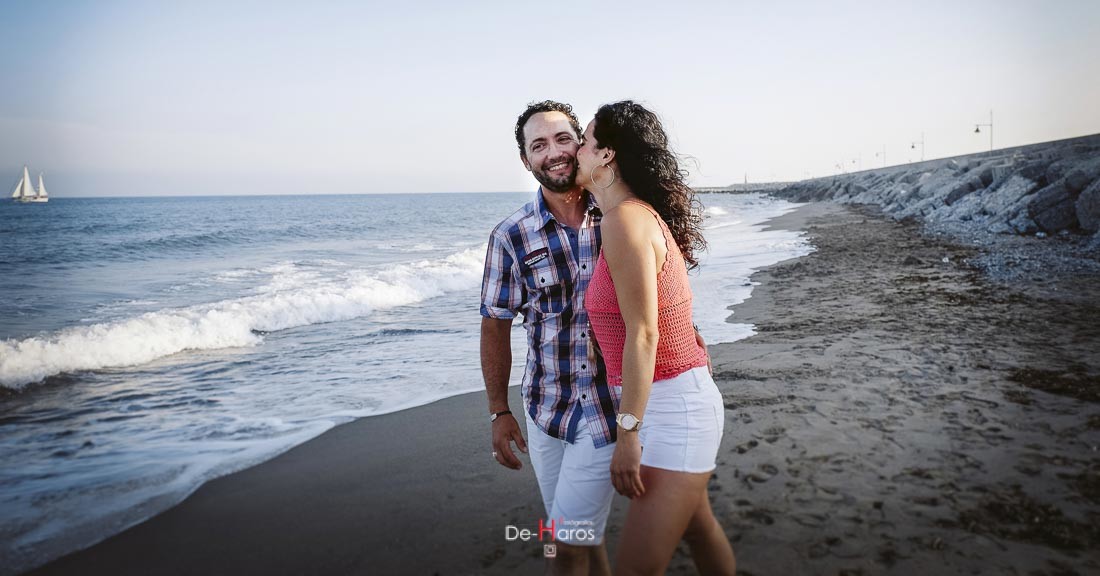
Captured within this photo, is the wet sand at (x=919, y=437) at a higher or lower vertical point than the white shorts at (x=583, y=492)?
lower

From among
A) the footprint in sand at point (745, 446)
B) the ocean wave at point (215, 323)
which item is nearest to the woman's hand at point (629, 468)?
the footprint in sand at point (745, 446)

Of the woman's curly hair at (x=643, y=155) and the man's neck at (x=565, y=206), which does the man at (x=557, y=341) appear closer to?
the man's neck at (x=565, y=206)

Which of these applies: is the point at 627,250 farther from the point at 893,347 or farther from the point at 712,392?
the point at 893,347

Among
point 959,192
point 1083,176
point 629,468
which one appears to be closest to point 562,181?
point 629,468

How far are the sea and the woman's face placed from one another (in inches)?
149

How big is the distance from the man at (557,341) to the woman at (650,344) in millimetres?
227

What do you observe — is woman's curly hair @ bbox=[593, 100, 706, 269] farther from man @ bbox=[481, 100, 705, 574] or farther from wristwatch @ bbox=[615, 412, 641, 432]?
wristwatch @ bbox=[615, 412, 641, 432]

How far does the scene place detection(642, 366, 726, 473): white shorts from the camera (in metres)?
1.97

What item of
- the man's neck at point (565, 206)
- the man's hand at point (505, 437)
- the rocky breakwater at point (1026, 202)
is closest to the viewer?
the man's neck at point (565, 206)

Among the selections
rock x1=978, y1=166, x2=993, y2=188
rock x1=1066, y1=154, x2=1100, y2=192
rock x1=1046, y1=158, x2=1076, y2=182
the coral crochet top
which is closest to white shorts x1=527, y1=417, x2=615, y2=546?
the coral crochet top

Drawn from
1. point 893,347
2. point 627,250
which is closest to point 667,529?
point 627,250

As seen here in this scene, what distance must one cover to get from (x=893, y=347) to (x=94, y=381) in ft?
31.1

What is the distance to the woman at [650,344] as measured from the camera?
6.38 feet

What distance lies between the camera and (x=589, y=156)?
226 cm
